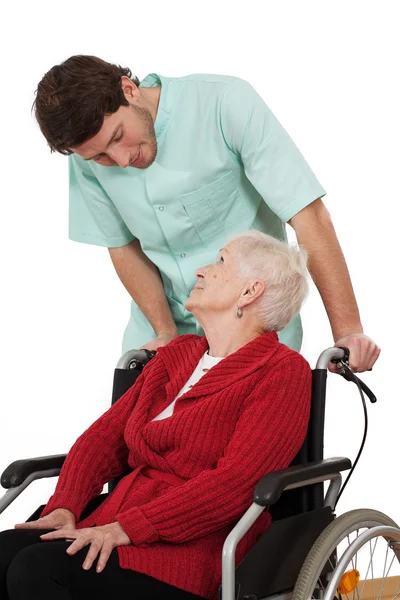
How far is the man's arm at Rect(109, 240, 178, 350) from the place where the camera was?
8.30ft

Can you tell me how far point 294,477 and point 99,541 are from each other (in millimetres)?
397

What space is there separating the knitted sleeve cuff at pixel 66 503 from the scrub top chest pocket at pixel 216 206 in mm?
753

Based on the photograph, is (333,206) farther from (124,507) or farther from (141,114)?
(124,507)

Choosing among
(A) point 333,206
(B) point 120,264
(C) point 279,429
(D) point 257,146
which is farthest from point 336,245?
(A) point 333,206

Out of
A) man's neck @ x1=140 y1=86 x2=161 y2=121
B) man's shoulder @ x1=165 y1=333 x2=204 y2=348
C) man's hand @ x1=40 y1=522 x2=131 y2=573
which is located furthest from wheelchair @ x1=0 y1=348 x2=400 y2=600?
man's neck @ x1=140 y1=86 x2=161 y2=121

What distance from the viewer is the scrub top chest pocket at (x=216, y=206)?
7.85ft

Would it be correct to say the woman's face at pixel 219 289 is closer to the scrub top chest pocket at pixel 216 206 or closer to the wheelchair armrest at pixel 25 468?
the scrub top chest pocket at pixel 216 206

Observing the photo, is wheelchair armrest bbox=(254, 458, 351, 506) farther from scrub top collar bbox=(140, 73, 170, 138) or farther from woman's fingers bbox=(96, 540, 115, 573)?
scrub top collar bbox=(140, 73, 170, 138)

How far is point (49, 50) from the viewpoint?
3363mm

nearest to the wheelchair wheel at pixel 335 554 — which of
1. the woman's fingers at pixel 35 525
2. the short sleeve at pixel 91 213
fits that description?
the woman's fingers at pixel 35 525

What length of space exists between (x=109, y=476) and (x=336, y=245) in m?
0.77

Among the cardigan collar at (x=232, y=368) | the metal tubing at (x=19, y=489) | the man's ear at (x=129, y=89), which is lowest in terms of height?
the metal tubing at (x=19, y=489)

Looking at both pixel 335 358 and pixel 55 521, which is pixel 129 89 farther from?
pixel 55 521

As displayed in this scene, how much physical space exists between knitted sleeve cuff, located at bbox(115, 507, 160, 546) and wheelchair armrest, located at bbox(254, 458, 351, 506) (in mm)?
228
